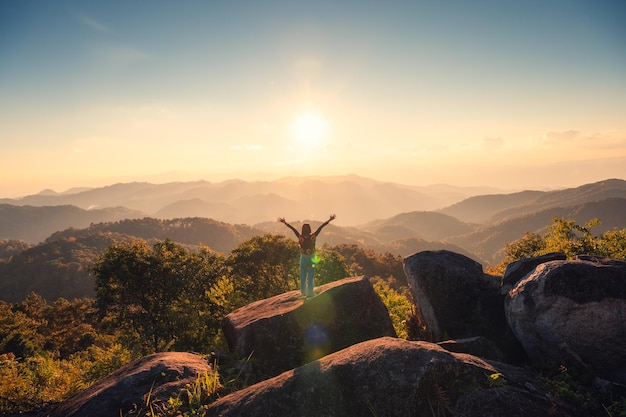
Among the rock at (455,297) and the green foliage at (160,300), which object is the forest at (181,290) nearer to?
the green foliage at (160,300)

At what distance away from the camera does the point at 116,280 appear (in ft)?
95.7

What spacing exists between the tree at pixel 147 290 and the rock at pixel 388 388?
776 inches

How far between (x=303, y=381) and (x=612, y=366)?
935 centimetres

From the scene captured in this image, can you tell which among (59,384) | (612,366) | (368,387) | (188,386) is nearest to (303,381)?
(368,387)

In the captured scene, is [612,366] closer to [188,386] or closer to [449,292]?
[449,292]

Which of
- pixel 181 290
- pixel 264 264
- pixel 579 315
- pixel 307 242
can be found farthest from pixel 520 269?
pixel 181 290

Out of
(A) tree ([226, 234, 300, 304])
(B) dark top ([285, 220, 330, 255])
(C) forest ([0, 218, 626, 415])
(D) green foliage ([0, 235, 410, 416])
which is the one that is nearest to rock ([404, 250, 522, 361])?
(C) forest ([0, 218, 626, 415])

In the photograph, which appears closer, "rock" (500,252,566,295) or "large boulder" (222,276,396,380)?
"large boulder" (222,276,396,380)

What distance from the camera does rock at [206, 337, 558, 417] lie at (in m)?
6.90

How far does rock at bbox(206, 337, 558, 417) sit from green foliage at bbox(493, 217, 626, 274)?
13791mm

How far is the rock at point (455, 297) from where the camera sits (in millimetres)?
13898

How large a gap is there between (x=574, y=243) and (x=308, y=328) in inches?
1008

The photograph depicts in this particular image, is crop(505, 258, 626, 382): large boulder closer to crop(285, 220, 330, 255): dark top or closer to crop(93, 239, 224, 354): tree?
crop(285, 220, 330, 255): dark top

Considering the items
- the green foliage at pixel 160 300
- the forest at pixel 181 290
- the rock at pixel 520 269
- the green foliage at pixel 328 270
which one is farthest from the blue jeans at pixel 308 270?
the green foliage at pixel 328 270
